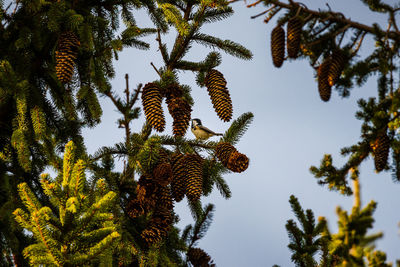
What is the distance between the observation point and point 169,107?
4242 millimetres

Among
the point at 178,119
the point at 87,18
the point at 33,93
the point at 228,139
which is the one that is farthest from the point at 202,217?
the point at 87,18

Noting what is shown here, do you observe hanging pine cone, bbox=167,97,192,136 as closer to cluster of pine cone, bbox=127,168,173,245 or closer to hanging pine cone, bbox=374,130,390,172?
cluster of pine cone, bbox=127,168,173,245

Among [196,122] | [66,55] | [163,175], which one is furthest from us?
[196,122]

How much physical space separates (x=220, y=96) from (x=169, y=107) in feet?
1.85

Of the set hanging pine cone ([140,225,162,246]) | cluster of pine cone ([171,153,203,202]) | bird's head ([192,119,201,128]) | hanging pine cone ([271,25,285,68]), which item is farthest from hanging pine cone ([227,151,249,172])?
bird's head ([192,119,201,128])

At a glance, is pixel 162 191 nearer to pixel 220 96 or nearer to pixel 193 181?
pixel 193 181

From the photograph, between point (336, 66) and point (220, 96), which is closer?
point (336, 66)

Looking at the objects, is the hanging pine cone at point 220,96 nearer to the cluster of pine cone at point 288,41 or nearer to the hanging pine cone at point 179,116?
the hanging pine cone at point 179,116

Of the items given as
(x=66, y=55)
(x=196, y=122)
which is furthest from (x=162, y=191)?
(x=196, y=122)

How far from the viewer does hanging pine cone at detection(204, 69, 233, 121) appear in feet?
14.8

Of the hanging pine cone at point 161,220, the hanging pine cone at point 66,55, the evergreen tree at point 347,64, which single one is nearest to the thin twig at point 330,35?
the evergreen tree at point 347,64

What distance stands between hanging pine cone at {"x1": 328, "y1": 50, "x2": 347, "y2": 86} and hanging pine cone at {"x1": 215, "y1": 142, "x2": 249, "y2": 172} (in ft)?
3.86

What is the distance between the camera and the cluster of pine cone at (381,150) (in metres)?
3.06

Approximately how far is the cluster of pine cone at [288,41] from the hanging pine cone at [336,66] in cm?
25
